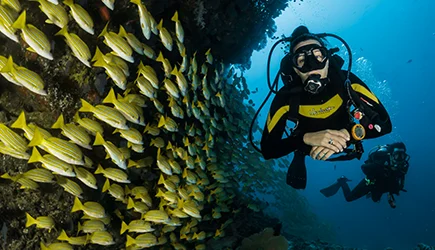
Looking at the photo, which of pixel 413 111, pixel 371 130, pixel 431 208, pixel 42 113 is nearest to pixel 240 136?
pixel 371 130

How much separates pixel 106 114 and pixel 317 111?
3004mm

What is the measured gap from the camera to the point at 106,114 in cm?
343

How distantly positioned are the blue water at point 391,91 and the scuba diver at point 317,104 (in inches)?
2068

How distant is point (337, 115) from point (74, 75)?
420 cm

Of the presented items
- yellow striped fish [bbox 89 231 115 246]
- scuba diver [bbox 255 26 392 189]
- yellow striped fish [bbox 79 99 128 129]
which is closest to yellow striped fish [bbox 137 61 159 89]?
yellow striped fish [bbox 79 99 128 129]

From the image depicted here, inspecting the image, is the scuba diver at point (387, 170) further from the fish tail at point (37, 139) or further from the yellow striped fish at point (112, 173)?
the fish tail at point (37, 139)

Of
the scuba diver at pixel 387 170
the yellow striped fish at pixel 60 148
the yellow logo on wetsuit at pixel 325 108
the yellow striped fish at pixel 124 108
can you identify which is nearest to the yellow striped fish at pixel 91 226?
the yellow striped fish at pixel 60 148

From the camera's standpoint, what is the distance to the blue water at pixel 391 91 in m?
58.3

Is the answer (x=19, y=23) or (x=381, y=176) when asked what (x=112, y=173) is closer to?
(x=19, y=23)

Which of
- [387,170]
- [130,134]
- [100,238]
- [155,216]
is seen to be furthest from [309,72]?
[387,170]

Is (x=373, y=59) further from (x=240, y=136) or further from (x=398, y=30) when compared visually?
(x=240, y=136)

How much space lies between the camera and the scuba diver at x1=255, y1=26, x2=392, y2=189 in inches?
149

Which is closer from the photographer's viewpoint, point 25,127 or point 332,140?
point 25,127

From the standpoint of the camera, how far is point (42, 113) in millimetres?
4305
